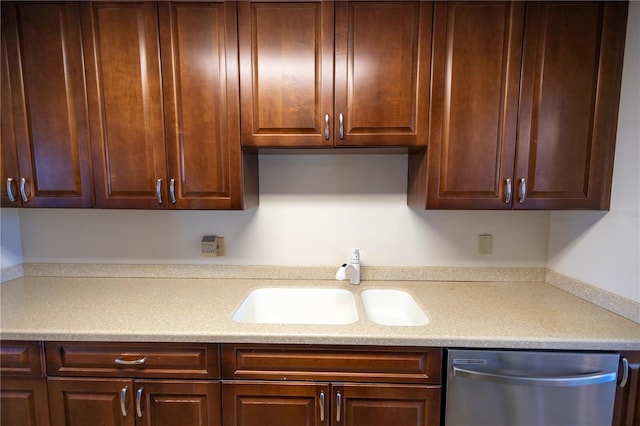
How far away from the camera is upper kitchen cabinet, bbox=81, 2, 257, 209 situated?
49.4 inches

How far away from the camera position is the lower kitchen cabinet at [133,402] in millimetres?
1125

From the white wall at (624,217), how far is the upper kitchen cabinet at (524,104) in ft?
0.10

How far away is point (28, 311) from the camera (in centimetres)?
125

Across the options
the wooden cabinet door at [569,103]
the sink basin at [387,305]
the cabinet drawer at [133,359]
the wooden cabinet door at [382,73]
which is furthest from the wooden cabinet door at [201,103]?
the wooden cabinet door at [569,103]

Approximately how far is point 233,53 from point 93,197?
0.95 m

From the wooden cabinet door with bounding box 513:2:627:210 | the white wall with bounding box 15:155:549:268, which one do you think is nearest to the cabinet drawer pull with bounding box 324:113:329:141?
the white wall with bounding box 15:155:549:268

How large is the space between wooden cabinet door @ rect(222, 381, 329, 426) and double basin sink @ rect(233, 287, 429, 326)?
1.35 ft

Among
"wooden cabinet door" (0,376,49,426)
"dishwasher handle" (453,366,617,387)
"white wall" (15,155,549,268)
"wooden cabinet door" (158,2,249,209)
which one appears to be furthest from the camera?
"white wall" (15,155,549,268)

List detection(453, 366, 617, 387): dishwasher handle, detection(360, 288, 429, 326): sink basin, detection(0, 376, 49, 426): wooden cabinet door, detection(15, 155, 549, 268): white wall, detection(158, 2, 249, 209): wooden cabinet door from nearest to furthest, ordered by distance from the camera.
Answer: detection(453, 366, 617, 387): dishwasher handle
detection(0, 376, 49, 426): wooden cabinet door
detection(158, 2, 249, 209): wooden cabinet door
detection(360, 288, 429, 326): sink basin
detection(15, 155, 549, 268): white wall

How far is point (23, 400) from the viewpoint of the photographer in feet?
3.76

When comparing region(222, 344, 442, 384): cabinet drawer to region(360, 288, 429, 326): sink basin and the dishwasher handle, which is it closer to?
the dishwasher handle

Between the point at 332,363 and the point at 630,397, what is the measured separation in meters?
1.13

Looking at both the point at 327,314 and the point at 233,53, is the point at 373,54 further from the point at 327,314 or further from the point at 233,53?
the point at 327,314

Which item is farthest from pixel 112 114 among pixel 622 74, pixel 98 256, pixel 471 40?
pixel 622 74
